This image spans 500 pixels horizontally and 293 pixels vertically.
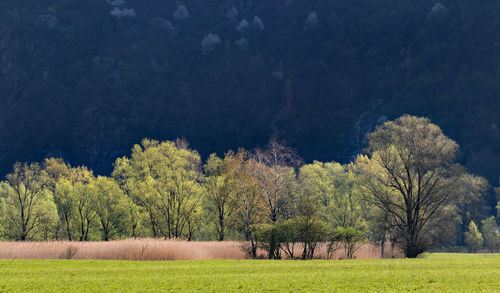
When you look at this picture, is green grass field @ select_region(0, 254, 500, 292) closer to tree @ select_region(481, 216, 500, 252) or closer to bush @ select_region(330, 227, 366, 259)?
bush @ select_region(330, 227, 366, 259)

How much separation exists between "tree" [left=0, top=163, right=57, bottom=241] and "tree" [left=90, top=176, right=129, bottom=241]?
22.1 feet

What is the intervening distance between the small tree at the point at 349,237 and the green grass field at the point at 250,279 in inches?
438

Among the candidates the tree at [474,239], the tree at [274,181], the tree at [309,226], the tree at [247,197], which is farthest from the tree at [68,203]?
the tree at [474,239]

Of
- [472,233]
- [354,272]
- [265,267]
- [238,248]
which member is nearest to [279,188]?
[238,248]

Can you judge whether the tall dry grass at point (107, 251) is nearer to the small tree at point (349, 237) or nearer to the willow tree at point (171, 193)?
the small tree at point (349, 237)

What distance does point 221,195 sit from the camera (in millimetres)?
65500

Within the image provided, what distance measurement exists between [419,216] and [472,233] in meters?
49.3

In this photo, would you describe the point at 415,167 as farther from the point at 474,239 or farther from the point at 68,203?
the point at 474,239

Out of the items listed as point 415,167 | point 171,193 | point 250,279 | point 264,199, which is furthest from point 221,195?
point 250,279

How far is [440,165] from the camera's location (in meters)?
52.5

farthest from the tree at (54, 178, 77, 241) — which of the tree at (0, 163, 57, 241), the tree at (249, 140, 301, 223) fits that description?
the tree at (249, 140, 301, 223)

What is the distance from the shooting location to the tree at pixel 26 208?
7050 centimetres

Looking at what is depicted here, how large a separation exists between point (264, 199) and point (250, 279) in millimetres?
29384

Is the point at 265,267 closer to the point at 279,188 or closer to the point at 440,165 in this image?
the point at 279,188
